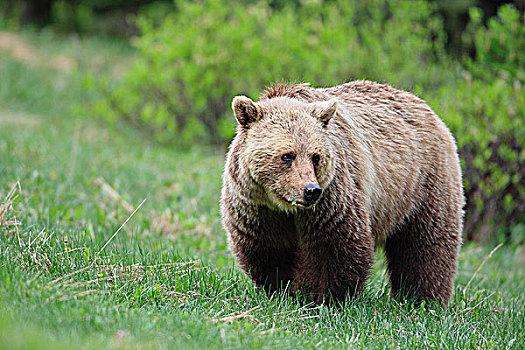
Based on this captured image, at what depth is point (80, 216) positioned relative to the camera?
275 inches

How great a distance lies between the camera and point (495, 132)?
9.43 metres

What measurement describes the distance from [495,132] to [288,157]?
6105mm

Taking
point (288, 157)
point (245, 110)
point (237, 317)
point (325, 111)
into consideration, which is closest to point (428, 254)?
point (325, 111)

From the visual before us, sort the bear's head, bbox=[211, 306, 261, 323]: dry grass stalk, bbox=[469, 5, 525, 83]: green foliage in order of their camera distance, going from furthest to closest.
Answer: bbox=[469, 5, 525, 83]: green foliage, the bear's head, bbox=[211, 306, 261, 323]: dry grass stalk

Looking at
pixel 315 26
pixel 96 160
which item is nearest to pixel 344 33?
pixel 315 26

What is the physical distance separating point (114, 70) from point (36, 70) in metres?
2.33

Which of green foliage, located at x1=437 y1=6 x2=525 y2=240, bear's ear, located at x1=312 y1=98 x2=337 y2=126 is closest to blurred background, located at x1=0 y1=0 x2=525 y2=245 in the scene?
green foliage, located at x1=437 y1=6 x2=525 y2=240

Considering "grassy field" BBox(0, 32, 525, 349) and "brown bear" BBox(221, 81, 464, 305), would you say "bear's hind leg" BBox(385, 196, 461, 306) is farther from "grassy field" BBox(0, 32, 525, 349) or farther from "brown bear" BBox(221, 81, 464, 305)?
"grassy field" BBox(0, 32, 525, 349)

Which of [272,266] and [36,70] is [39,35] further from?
[272,266]

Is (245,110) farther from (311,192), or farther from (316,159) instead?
(311,192)

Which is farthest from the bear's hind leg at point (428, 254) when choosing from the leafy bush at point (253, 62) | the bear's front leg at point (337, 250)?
the leafy bush at point (253, 62)

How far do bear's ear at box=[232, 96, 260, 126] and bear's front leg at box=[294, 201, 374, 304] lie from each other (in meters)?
0.84

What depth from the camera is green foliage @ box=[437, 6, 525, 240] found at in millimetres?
9273

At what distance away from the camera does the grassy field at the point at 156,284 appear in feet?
12.1
